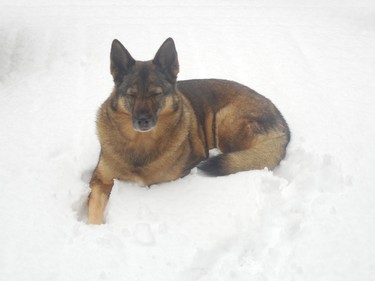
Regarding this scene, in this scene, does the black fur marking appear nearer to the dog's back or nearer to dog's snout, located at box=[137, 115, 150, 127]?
the dog's back

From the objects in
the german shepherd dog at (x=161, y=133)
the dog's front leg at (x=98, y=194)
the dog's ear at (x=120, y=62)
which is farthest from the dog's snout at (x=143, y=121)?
the dog's front leg at (x=98, y=194)

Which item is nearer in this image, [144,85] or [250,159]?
[144,85]

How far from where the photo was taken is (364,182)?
11.8ft

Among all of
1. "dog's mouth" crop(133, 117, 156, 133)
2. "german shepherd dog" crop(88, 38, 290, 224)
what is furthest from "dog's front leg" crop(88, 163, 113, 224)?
"dog's mouth" crop(133, 117, 156, 133)

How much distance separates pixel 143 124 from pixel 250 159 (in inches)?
39.1

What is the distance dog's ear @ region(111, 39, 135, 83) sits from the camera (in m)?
3.60

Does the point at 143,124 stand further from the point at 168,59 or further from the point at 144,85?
the point at 168,59

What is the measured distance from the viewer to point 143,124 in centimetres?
341

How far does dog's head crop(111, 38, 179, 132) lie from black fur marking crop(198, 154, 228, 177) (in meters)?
0.54

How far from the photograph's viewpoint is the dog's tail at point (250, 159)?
371 cm

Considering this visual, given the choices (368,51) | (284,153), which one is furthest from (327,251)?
(368,51)

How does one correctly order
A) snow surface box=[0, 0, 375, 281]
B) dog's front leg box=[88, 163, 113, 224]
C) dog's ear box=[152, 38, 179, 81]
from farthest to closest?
1. dog's ear box=[152, 38, 179, 81]
2. dog's front leg box=[88, 163, 113, 224]
3. snow surface box=[0, 0, 375, 281]

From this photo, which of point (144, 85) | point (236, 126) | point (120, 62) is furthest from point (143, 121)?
point (236, 126)

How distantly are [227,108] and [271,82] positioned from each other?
125 centimetres
